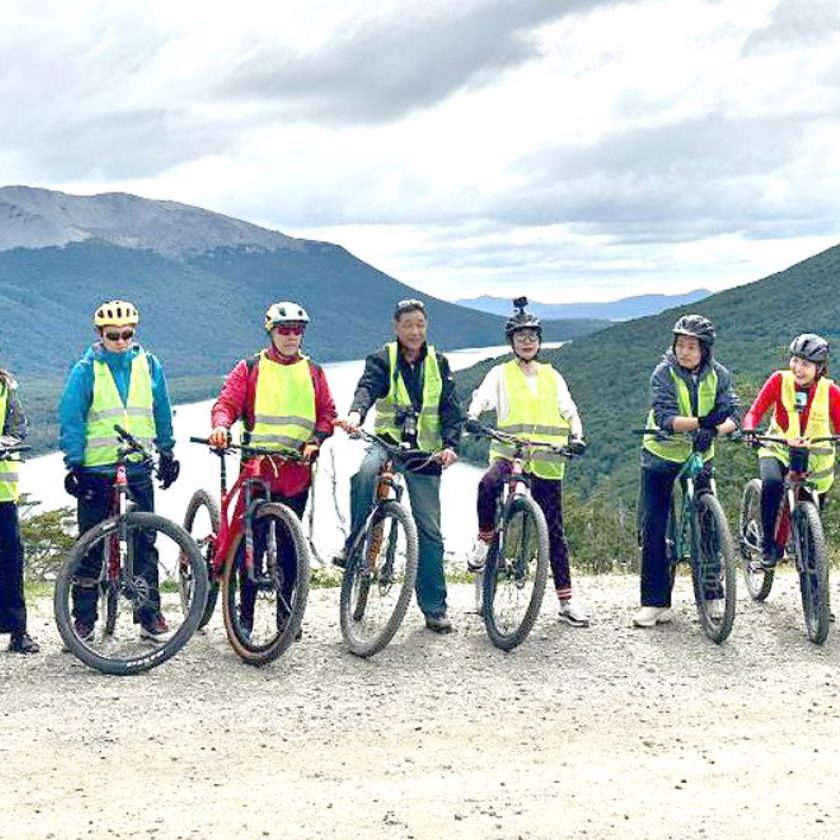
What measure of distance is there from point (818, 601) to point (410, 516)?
10.1ft

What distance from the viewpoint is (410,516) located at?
769 centimetres

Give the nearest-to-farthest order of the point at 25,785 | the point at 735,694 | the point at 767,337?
1. the point at 25,785
2. the point at 735,694
3. the point at 767,337

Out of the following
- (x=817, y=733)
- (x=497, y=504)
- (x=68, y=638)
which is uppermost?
(x=497, y=504)

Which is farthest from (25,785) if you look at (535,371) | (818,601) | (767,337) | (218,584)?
(767,337)

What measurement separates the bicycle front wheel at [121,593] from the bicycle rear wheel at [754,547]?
15.1 feet

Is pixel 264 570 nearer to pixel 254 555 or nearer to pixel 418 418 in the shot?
pixel 254 555

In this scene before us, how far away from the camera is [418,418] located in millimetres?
8273

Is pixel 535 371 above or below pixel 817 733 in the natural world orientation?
above

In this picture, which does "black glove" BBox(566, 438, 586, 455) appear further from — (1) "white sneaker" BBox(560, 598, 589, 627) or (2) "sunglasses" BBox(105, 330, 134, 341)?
(2) "sunglasses" BBox(105, 330, 134, 341)

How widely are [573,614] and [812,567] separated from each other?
70.6 inches

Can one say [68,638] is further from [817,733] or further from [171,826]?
[817,733]

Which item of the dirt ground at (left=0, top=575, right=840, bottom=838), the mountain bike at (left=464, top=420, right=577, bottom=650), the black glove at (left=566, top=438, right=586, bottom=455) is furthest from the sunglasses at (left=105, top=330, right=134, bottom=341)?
the black glove at (left=566, top=438, right=586, bottom=455)

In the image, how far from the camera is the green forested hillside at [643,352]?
4008 inches

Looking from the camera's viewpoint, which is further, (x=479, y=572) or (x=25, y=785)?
(x=479, y=572)
